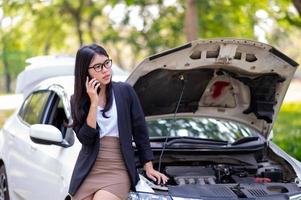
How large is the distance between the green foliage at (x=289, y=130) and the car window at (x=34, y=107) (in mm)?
4446

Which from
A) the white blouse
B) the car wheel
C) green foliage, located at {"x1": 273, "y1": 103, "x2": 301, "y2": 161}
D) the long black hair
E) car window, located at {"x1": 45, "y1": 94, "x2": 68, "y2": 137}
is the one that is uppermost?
the long black hair

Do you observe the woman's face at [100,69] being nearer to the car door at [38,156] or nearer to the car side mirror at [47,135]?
the car side mirror at [47,135]

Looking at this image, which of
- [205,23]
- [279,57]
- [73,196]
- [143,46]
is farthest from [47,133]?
[143,46]

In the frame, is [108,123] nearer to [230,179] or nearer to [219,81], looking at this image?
[230,179]

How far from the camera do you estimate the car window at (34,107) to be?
19.3ft

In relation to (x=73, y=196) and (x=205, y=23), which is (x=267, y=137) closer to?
(x=73, y=196)

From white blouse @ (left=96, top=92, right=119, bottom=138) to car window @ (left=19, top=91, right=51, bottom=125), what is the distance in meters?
1.93

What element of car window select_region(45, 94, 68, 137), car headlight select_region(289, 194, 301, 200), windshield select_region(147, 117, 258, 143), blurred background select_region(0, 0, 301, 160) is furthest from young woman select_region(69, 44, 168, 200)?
blurred background select_region(0, 0, 301, 160)

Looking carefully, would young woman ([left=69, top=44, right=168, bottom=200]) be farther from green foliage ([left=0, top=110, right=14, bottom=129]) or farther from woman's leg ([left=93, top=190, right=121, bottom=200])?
green foliage ([left=0, top=110, right=14, bottom=129])

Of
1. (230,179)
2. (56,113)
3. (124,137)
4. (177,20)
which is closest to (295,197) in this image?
(230,179)

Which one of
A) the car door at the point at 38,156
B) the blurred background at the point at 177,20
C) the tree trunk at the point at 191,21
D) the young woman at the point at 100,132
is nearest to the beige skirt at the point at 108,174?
the young woman at the point at 100,132

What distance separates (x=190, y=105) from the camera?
5.64m

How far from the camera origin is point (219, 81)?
5.48m

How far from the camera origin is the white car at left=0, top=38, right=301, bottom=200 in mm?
4613
